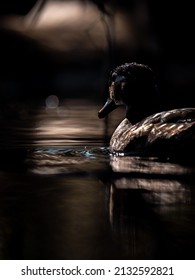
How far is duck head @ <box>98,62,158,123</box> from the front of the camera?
8992mm

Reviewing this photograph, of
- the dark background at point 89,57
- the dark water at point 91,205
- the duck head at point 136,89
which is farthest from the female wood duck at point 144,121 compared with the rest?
the dark background at point 89,57

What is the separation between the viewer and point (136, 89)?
9.02 m

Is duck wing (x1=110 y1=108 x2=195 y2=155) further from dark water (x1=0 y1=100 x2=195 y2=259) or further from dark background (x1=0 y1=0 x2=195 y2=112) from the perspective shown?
dark background (x1=0 y1=0 x2=195 y2=112)

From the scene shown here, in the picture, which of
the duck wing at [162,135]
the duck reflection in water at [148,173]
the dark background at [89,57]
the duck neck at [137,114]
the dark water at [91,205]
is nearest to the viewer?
the dark water at [91,205]

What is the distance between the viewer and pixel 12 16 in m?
26.3

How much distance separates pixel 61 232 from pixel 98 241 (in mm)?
316

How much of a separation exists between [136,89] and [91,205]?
151 inches

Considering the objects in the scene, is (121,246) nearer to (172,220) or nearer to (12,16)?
(172,220)

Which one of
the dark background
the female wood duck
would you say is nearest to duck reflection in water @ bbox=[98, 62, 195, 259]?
the female wood duck

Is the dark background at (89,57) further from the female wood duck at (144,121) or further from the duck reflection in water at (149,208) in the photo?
the duck reflection in water at (149,208)

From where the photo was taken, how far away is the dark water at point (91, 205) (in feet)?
13.8

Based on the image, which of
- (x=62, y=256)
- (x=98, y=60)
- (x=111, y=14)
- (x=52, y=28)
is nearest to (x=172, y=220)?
(x=62, y=256)

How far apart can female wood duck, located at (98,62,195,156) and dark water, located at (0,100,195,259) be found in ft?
0.63

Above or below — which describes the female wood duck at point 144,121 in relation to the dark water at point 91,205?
above
